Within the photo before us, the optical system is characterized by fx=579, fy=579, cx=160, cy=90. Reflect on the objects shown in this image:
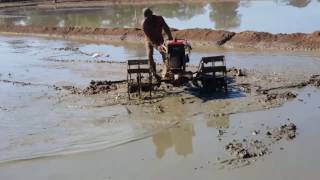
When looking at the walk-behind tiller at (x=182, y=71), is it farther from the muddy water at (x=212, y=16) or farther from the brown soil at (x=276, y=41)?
the muddy water at (x=212, y=16)

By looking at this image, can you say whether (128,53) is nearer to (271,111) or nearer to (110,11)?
(271,111)

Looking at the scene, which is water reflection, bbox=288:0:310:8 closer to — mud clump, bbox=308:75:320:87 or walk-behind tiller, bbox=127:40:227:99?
mud clump, bbox=308:75:320:87

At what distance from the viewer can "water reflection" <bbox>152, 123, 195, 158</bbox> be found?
10961 mm

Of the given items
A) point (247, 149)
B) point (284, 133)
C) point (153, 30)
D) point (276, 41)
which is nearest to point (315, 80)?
point (153, 30)

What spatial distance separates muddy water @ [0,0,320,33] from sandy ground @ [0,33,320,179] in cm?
958

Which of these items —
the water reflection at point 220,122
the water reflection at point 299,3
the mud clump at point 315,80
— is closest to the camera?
the water reflection at point 220,122

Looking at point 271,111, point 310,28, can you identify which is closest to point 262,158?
point 271,111

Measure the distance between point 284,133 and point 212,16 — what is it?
24.8 m

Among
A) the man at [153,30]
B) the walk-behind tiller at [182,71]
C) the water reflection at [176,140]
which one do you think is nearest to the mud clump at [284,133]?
the water reflection at [176,140]

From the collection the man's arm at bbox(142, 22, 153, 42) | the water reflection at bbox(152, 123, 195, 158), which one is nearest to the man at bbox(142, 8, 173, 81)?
the man's arm at bbox(142, 22, 153, 42)

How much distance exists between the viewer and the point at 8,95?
1700 centimetres

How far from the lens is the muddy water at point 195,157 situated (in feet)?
31.3

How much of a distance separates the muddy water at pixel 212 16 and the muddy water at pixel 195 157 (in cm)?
1397

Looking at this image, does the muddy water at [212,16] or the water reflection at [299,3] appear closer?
the muddy water at [212,16]
